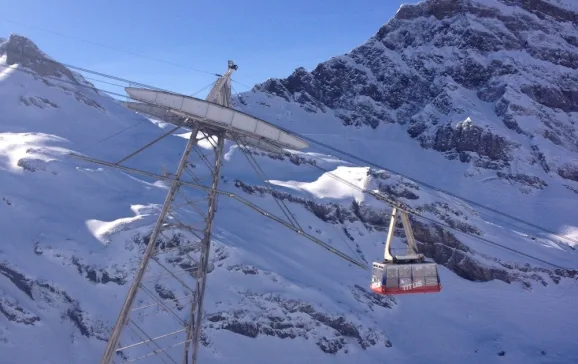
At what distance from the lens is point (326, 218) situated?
79.5 meters

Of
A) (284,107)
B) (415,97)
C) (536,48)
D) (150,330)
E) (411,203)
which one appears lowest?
(150,330)

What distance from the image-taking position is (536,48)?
530ft

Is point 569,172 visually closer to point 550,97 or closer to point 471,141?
point 471,141

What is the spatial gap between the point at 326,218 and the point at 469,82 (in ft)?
297

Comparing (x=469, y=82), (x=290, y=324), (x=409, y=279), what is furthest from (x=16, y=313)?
(x=469, y=82)

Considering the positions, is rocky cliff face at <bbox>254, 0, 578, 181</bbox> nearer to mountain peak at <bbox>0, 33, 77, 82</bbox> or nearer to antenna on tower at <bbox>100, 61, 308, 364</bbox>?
mountain peak at <bbox>0, 33, 77, 82</bbox>

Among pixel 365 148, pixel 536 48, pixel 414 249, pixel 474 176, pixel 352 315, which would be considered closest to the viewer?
pixel 414 249

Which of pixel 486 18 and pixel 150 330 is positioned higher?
pixel 486 18

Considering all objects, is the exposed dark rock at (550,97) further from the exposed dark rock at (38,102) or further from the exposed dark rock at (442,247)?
the exposed dark rock at (38,102)

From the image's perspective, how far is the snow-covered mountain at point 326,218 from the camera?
173ft

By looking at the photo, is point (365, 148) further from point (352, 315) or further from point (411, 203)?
point (352, 315)

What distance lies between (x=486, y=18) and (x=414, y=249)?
166m

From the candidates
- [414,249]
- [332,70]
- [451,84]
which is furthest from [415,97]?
[414,249]

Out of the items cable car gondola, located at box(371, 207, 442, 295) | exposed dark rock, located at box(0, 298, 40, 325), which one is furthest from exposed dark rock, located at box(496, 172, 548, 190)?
cable car gondola, located at box(371, 207, 442, 295)
